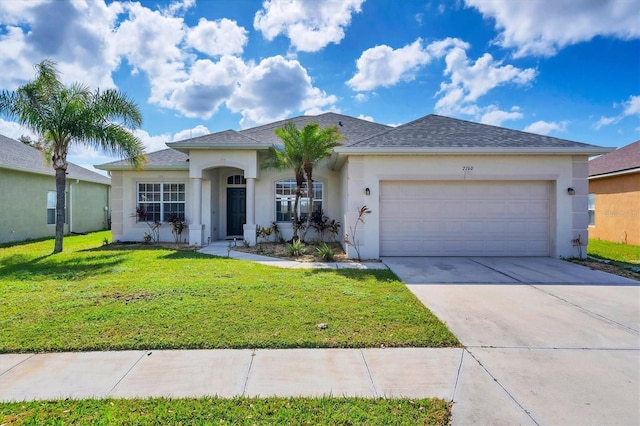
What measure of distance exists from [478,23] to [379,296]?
10678mm

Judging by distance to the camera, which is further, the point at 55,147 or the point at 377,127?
the point at 377,127

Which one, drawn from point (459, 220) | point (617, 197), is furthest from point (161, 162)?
point (617, 197)

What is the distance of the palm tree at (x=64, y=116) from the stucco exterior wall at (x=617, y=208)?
2135 centimetres

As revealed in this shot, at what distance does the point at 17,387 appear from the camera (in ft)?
10.2

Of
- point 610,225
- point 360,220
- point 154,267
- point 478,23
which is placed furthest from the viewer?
point 610,225

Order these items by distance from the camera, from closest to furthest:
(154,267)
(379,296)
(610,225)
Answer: (379,296), (154,267), (610,225)

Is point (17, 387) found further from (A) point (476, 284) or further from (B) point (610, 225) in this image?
(B) point (610, 225)

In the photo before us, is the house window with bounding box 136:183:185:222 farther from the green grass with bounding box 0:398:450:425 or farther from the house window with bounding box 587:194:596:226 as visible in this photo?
the house window with bounding box 587:194:596:226

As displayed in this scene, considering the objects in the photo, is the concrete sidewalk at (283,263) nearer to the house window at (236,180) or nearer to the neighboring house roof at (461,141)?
the neighboring house roof at (461,141)

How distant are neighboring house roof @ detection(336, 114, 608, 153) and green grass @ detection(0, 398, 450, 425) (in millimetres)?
8088

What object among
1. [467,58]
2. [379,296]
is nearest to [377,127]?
[467,58]

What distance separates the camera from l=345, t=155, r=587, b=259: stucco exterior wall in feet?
33.7

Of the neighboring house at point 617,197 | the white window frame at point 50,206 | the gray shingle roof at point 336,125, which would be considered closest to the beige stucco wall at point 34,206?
the white window frame at point 50,206

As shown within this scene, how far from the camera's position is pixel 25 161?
15.6 meters
